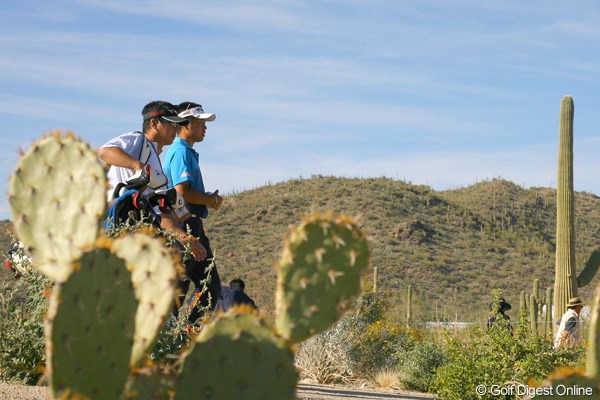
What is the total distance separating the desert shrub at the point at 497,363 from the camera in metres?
8.52

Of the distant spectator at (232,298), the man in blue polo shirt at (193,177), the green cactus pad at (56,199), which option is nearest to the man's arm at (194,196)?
the man in blue polo shirt at (193,177)

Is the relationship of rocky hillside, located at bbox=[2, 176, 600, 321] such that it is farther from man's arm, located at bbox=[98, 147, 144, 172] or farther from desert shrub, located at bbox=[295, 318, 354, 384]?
man's arm, located at bbox=[98, 147, 144, 172]

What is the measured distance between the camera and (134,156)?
6.27 m

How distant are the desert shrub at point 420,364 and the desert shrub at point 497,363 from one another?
2629mm

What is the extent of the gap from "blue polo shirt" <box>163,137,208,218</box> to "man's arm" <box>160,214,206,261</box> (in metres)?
0.72

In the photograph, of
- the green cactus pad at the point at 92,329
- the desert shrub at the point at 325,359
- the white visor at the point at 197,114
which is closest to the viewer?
the green cactus pad at the point at 92,329

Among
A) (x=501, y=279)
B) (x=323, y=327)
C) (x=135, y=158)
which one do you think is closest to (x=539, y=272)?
(x=501, y=279)

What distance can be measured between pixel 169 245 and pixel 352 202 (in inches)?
1567

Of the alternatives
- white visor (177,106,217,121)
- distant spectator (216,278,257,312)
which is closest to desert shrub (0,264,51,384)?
white visor (177,106,217,121)

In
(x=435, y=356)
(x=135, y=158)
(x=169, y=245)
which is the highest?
(x=135, y=158)

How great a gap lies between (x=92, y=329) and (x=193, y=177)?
4634 millimetres

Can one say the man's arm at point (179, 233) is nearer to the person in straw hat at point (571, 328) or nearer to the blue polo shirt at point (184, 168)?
the blue polo shirt at point (184, 168)

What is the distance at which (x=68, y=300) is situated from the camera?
263 cm

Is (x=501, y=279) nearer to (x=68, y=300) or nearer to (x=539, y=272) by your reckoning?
(x=539, y=272)
